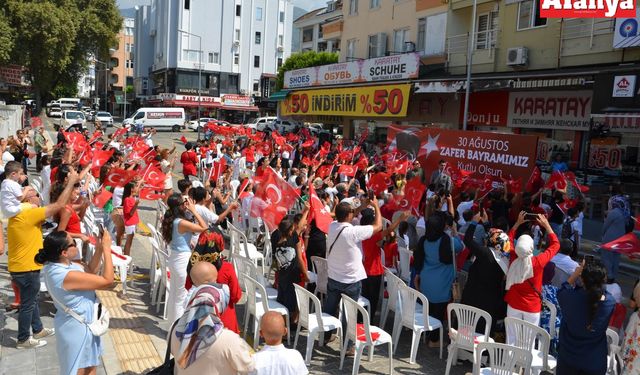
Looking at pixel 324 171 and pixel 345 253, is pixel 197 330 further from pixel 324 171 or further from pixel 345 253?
pixel 324 171

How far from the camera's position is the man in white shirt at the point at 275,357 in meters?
3.35

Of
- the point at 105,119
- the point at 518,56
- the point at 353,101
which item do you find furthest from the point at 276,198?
the point at 105,119

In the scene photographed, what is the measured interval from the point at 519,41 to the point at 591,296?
16741 mm

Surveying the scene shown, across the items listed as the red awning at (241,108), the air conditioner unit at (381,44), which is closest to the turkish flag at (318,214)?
the air conditioner unit at (381,44)

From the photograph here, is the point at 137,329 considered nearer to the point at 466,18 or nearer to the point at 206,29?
the point at 466,18

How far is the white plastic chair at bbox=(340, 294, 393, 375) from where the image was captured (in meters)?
5.56

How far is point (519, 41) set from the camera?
19.2 m

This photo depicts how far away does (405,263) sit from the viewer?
25.6ft

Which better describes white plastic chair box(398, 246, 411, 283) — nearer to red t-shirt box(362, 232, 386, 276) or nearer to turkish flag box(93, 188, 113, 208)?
red t-shirt box(362, 232, 386, 276)

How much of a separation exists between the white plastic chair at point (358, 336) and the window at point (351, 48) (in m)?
26.6

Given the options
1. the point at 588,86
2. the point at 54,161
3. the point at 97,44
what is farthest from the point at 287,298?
the point at 97,44

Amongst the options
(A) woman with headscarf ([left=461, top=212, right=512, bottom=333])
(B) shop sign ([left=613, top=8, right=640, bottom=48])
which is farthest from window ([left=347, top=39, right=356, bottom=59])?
(A) woman with headscarf ([left=461, top=212, right=512, bottom=333])

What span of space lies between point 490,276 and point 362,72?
20265mm

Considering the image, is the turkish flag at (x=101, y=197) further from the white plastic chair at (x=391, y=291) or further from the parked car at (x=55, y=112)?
the parked car at (x=55, y=112)
